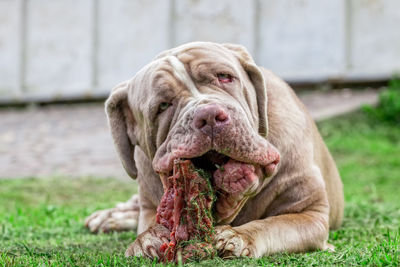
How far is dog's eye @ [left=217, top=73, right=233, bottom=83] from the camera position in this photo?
11.6ft

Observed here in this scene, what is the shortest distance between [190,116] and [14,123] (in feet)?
38.0

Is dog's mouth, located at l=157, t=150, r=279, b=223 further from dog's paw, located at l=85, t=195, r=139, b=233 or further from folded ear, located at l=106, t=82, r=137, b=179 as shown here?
dog's paw, located at l=85, t=195, r=139, b=233

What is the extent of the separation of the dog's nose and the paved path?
18.9ft

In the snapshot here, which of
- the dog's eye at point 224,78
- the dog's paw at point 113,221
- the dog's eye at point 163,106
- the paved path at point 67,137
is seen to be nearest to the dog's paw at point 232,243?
the dog's eye at point 163,106

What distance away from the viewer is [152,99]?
11.5 feet

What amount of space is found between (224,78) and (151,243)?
3.41ft

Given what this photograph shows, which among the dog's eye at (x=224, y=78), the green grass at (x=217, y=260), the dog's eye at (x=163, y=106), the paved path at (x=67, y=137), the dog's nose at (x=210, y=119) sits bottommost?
the paved path at (x=67, y=137)

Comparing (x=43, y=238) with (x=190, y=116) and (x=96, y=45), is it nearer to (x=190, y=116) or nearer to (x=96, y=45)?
(x=190, y=116)

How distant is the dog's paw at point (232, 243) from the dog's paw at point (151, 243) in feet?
0.92

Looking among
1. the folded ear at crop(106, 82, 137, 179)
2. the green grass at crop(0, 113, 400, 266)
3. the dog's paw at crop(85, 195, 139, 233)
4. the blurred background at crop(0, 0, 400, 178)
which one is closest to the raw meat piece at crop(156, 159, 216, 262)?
the green grass at crop(0, 113, 400, 266)

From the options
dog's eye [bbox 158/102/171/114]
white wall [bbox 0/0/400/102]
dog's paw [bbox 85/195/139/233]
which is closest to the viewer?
dog's eye [bbox 158/102/171/114]

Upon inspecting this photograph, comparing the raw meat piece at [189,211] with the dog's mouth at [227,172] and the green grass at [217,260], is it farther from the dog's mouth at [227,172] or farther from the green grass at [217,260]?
the green grass at [217,260]

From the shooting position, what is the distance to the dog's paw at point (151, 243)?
3.08 metres


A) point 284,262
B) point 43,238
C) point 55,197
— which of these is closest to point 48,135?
point 55,197
